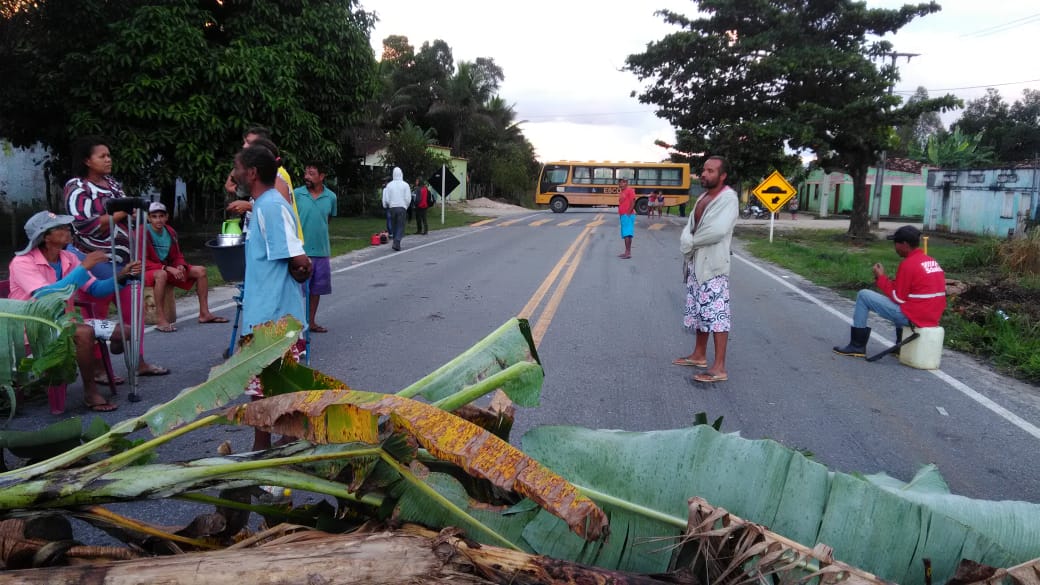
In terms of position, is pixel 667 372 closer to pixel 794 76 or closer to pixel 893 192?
pixel 794 76

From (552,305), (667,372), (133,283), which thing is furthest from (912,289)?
(133,283)

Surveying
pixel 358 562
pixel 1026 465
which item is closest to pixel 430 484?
pixel 358 562

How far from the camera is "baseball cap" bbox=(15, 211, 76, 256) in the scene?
5.27 metres

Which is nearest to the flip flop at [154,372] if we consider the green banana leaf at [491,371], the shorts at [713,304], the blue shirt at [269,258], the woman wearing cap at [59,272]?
the woman wearing cap at [59,272]

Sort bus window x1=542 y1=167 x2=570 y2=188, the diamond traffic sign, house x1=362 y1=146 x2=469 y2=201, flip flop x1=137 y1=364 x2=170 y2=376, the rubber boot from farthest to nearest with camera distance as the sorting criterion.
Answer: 1. bus window x1=542 y1=167 x2=570 y2=188
2. house x1=362 y1=146 x2=469 y2=201
3. the diamond traffic sign
4. the rubber boot
5. flip flop x1=137 y1=364 x2=170 y2=376

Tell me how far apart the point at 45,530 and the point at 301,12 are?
1468cm

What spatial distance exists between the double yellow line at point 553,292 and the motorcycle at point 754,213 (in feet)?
76.2

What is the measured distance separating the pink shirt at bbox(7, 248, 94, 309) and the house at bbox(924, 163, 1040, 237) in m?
22.3

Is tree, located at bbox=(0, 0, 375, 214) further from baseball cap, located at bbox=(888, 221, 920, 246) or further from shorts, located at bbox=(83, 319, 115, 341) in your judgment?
baseball cap, located at bbox=(888, 221, 920, 246)

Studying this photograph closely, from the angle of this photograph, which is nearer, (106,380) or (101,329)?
(101,329)

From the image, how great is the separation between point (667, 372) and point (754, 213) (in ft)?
120

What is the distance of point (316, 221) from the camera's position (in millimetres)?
7449

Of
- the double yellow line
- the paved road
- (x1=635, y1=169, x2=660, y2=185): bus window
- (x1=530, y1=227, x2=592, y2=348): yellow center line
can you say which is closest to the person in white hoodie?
the double yellow line

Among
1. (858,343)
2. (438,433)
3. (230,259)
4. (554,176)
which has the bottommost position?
(858,343)
